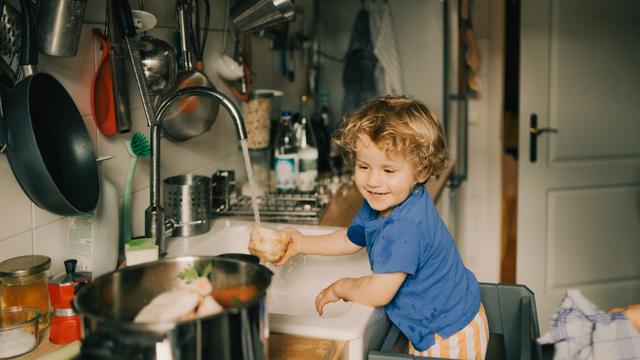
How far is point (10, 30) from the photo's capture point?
103 centimetres

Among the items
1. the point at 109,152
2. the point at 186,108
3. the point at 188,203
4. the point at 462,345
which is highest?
the point at 186,108

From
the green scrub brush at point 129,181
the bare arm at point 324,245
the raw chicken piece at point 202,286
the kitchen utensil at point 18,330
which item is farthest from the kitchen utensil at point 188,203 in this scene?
the raw chicken piece at point 202,286

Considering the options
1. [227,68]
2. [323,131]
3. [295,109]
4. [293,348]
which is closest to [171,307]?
[293,348]

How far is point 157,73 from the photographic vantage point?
4.74ft

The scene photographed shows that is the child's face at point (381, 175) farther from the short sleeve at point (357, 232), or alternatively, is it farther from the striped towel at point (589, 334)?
the striped towel at point (589, 334)

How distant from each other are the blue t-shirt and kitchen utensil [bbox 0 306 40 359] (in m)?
0.53

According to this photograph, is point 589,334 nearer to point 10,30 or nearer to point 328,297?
point 328,297

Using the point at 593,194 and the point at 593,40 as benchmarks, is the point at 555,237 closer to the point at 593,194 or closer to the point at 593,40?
the point at 593,194

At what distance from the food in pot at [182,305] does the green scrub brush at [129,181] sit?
563mm

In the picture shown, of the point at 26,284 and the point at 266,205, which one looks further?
the point at 266,205

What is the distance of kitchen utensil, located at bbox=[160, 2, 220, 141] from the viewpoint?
→ 61.8 inches

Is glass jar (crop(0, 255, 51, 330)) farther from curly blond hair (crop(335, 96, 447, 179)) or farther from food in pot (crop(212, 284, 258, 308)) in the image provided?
curly blond hair (crop(335, 96, 447, 179))

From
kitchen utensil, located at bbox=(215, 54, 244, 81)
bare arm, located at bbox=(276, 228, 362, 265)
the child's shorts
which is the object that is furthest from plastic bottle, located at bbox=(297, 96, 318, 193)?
the child's shorts

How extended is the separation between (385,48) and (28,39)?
177cm
